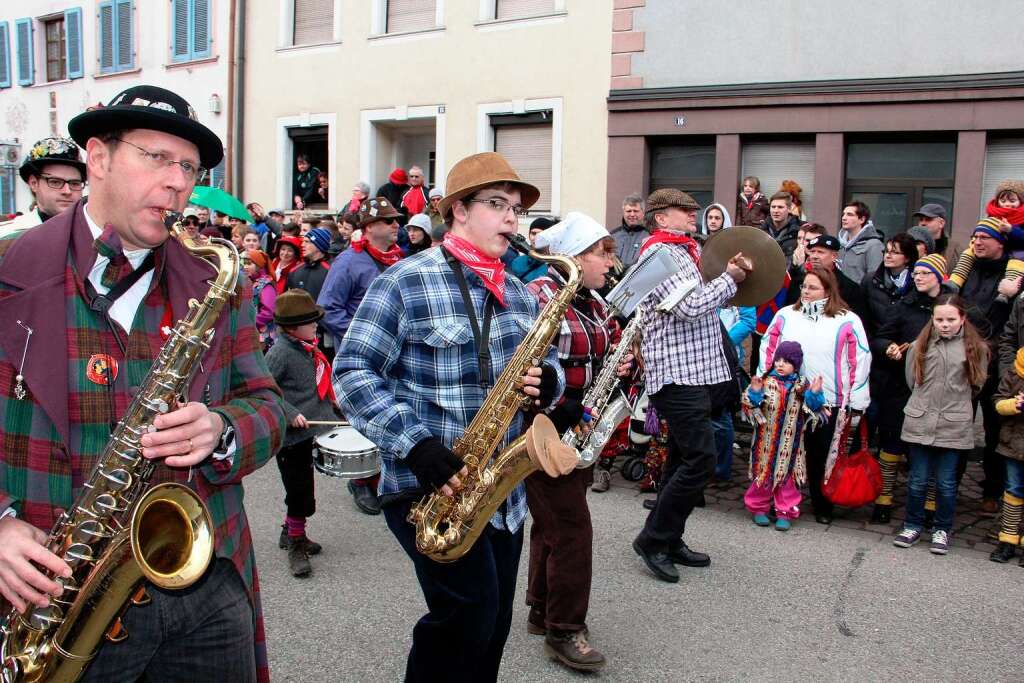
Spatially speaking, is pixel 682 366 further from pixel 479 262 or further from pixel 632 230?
pixel 632 230

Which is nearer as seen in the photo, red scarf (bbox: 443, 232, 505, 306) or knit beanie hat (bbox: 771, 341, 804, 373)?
red scarf (bbox: 443, 232, 505, 306)

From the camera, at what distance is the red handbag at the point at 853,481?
19.5 feet

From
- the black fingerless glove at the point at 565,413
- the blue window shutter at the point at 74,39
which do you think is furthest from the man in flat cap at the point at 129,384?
the blue window shutter at the point at 74,39

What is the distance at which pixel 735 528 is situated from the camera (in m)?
5.95

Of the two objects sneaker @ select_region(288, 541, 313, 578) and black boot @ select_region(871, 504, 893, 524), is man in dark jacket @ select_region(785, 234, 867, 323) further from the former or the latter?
sneaker @ select_region(288, 541, 313, 578)

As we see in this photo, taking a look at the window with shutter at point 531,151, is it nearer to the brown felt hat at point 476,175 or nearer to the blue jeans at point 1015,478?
the blue jeans at point 1015,478

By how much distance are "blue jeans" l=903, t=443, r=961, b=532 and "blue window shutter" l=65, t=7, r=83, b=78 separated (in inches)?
760

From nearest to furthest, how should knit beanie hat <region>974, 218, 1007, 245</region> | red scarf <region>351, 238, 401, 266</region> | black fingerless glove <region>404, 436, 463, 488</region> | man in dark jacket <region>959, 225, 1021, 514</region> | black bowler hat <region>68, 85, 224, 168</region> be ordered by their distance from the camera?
1. black bowler hat <region>68, 85, 224, 168</region>
2. black fingerless glove <region>404, 436, 463, 488</region>
3. man in dark jacket <region>959, 225, 1021, 514</region>
4. knit beanie hat <region>974, 218, 1007, 245</region>
5. red scarf <region>351, 238, 401, 266</region>

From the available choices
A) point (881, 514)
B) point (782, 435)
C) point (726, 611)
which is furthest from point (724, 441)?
point (726, 611)

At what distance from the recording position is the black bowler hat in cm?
202

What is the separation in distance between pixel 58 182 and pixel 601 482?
14.3ft

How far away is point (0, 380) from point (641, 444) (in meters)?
6.11

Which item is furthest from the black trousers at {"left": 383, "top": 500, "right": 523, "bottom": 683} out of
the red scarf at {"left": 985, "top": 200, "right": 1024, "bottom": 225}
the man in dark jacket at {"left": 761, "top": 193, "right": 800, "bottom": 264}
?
the man in dark jacket at {"left": 761, "top": 193, "right": 800, "bottom": 264}

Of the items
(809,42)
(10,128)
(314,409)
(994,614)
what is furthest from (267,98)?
(994,614)
